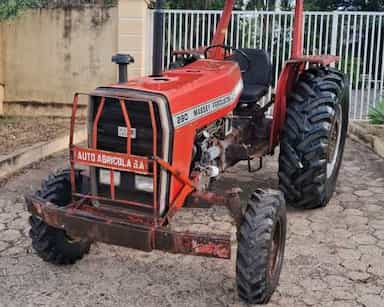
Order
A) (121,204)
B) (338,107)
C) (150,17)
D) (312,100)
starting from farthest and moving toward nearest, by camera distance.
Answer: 1. (150,17)
2. (338,107)
3. (312,100)
4. (121,204)

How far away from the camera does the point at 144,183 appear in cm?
351

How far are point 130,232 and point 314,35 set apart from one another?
7391mm

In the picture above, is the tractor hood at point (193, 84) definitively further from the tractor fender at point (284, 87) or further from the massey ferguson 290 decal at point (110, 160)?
the tractor fender at point (284, 87)

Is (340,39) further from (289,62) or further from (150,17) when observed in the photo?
(289,62)

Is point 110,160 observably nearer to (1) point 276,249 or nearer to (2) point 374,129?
(1) point 276,249

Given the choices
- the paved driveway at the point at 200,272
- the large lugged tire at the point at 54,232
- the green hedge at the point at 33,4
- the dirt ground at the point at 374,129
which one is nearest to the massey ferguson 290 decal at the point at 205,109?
the large lugged tire at the point at 54,232

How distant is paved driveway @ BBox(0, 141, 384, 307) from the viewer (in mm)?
3572

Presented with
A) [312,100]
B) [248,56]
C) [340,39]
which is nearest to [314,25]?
[340,39]

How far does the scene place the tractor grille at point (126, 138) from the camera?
3406 millimetres

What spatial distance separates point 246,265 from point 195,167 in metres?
0.87

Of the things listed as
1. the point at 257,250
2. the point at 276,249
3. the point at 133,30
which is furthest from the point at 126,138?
the point at 133,30

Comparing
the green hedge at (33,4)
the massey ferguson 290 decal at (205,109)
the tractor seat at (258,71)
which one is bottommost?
the massey ferguson 290 decal at (205,109)

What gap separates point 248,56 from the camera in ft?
18.3

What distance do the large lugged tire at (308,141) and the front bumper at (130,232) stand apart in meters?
1.81
